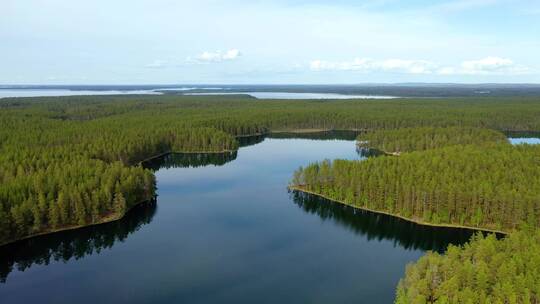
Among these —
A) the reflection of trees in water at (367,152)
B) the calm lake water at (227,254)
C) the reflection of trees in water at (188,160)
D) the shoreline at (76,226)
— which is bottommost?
the calm lake water at (227,254)

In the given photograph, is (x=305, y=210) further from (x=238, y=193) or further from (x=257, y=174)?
(x=257, y=174)

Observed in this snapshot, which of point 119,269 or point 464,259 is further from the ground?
point 464,259

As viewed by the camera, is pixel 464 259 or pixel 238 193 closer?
pixel 464 259

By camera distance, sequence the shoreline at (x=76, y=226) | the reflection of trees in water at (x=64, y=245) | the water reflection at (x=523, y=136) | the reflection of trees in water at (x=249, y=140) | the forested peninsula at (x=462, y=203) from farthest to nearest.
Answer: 1. the water reflection at (x=523, y=136)
2. the reflection of trees in water at (x=249, y=140)
3. the shoreline at (x=76, y=226)
4. the reflection of trees in water at (x=64, y=245)
5. the forested peninsula at (x=462, y=203)

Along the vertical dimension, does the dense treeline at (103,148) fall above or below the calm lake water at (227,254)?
above

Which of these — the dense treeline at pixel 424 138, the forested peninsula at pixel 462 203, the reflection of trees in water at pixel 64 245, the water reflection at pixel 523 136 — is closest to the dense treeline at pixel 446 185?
the forested peninsula at pixel 462 203

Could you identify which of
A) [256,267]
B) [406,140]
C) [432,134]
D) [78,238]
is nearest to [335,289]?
[256,267]

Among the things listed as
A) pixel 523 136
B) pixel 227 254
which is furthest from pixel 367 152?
pixel 227 254

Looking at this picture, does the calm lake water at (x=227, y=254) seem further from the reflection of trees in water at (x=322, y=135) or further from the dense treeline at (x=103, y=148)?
the reflection of trees in water at (x=322, y=135)
